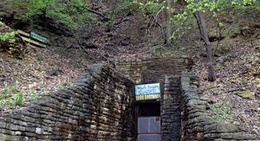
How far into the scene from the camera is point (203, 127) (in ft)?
20.5

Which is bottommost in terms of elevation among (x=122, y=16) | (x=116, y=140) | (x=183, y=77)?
(x=116, y=140)

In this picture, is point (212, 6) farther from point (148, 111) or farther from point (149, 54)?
point (149, 54)

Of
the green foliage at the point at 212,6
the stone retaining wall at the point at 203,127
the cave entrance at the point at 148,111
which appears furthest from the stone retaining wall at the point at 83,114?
the green foliage at the point at 212,6

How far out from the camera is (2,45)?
436 inches

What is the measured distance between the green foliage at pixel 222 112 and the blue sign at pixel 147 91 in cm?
424

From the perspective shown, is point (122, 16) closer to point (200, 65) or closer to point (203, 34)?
point (200, 65)

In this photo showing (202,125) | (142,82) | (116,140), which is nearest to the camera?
(202,125)

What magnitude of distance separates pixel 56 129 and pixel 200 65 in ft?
26.9

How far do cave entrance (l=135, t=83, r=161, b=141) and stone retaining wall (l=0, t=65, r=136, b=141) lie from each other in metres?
0.34

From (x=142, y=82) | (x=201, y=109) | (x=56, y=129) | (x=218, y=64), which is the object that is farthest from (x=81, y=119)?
(x=218, y=64)

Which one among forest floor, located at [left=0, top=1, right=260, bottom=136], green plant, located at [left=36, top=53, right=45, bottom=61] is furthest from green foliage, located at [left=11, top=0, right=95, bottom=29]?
green plant, located at [left=36, top=53, right=45, bottom=61]

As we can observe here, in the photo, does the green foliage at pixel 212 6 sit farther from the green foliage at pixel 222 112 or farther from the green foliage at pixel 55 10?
the green foliage at pixel 55 10

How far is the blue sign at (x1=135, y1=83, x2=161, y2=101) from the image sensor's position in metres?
11.5

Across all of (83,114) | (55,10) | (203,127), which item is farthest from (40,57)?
(203,127)
